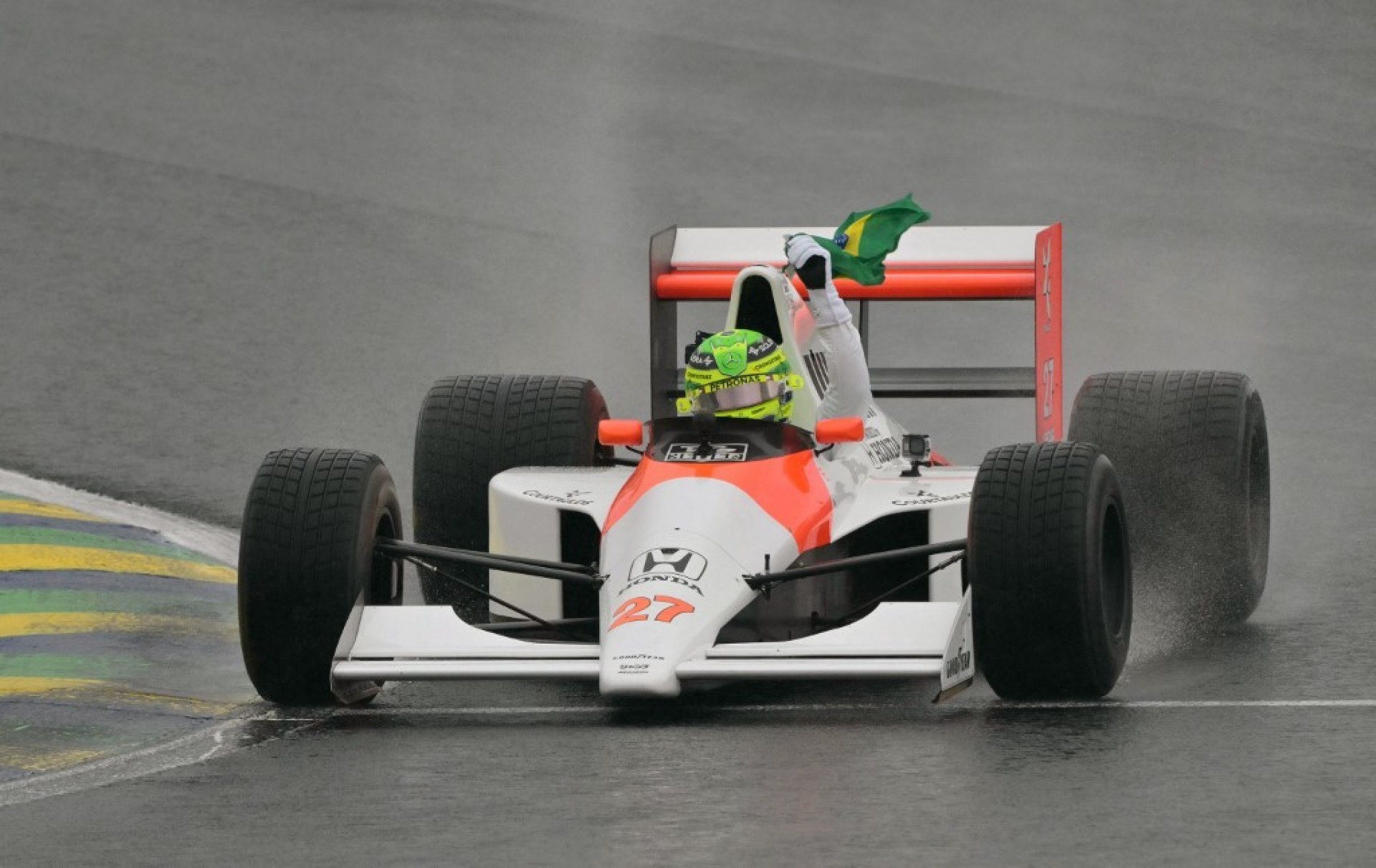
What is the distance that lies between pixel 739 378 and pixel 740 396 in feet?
0.22

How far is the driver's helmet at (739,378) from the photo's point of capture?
32.8 feet

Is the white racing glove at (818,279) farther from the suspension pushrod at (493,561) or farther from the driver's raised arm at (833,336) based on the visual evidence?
the suspension pushrod at (493,561)

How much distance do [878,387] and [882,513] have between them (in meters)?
2.22

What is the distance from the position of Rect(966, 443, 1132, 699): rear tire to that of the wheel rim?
0.86ft

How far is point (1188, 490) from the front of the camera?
442 inches

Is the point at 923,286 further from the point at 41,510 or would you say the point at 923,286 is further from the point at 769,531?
the point at 41,510

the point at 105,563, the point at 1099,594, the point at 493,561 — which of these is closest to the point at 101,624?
the point at 105,563

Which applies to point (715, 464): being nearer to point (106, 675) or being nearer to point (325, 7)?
point (106, 675)

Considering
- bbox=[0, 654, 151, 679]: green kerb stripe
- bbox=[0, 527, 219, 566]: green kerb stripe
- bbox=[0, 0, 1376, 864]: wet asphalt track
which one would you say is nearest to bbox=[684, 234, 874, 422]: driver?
bbox=[0, 0, 1376, 864]: wet asphalt track

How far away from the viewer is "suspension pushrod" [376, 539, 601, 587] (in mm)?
9305

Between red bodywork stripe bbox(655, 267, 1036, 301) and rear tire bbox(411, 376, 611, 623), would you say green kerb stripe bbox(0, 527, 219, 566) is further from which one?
red bodywork stripe bbox(655, 267, 1036, 301)

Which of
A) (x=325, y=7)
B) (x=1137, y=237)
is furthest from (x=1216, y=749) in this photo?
(x=325, y=7)

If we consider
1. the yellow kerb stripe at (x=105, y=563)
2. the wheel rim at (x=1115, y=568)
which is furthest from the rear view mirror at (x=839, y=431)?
the yellow kerb stripe at (x=105, y=563)

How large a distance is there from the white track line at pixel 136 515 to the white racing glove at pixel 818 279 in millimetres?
3043
